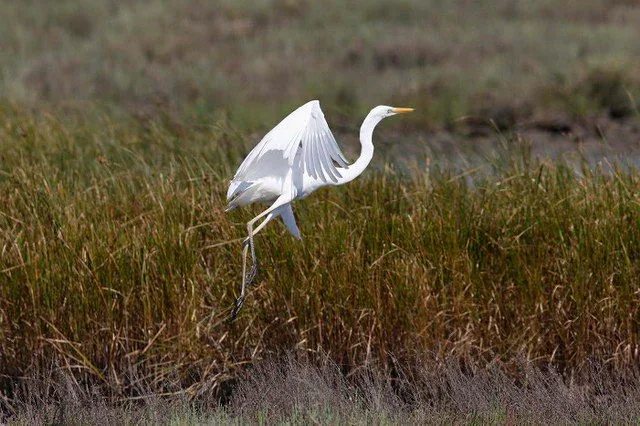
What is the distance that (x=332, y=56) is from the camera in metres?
15.7

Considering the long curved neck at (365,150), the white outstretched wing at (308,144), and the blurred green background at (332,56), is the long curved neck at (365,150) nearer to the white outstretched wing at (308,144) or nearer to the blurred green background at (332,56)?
the white outstretched wing at (308,144)

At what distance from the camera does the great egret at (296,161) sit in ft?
12.3

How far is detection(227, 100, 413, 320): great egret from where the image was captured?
374 cm

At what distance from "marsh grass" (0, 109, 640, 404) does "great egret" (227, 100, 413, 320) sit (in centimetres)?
128

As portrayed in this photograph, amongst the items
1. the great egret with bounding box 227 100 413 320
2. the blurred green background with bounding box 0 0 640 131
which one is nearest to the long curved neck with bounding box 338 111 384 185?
the great egret with bounding box 227 100 413 320

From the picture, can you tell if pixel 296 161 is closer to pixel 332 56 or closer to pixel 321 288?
pixel 321 288

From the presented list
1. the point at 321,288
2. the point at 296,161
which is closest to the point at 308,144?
the point at 296,161

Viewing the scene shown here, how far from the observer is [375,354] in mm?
5320

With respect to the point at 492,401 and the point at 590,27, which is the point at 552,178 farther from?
the point at 590,27

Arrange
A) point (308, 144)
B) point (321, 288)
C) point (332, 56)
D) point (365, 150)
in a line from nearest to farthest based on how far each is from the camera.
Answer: point (308, 144)
point (365, 150)
point (321, 288)
point (332, 56)

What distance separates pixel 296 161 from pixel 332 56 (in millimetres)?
11990

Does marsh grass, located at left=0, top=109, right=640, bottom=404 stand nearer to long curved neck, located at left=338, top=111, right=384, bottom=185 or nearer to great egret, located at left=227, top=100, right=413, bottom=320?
great egret, located at left=227, top=100, right=413, bottom=320

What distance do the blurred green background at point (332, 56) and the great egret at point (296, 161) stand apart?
24.1 ft

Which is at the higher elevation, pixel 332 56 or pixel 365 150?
pixel 365 150
